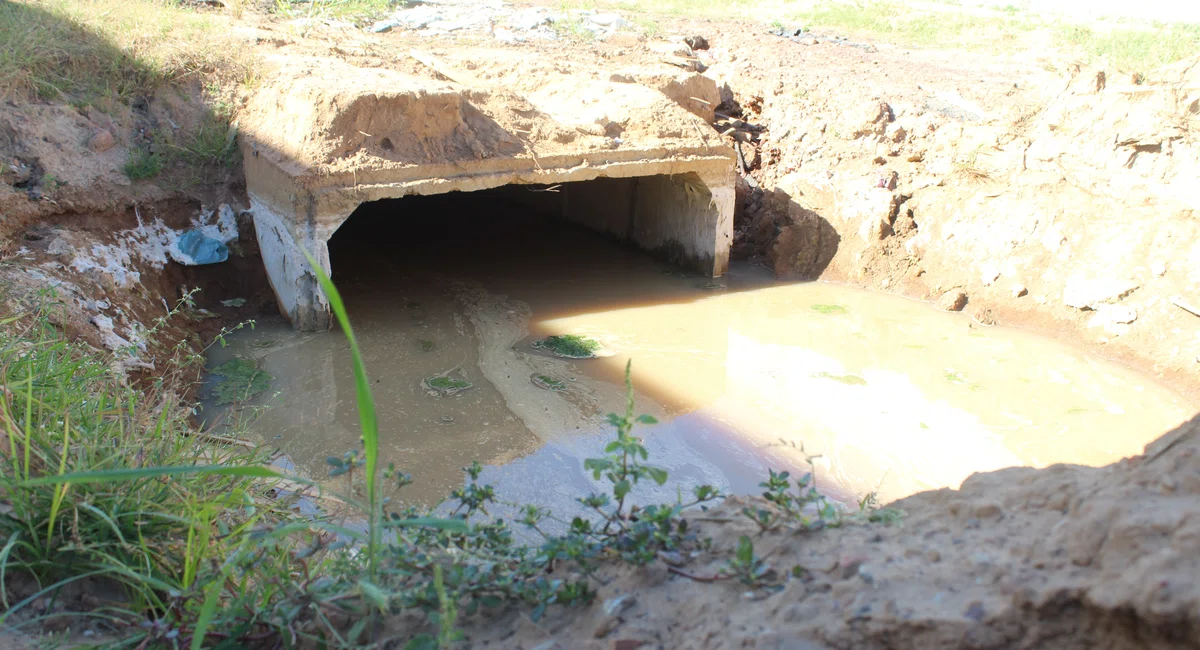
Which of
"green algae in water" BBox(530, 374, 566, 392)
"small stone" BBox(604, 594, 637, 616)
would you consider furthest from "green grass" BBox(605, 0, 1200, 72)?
"small stone" BBox(604, 594, 637, 616)

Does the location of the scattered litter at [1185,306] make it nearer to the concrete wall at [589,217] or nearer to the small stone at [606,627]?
the concrete wall at [589,217]

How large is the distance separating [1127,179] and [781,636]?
688 cm

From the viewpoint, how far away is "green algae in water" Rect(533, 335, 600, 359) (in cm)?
670

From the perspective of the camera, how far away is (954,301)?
7.53 metres

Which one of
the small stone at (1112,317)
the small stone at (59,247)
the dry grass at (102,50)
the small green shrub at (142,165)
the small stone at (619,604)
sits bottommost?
the small stone at (1112,317)

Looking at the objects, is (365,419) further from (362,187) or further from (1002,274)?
(1002,274)

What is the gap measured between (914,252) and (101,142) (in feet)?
23.8

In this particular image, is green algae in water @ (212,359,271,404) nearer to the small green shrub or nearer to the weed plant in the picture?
the small green shrub

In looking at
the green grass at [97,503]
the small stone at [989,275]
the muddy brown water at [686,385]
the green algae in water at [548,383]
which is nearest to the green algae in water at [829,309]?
the muddy brown water at [686,385]

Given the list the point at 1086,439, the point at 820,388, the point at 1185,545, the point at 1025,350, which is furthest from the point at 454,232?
the point at 1185,545

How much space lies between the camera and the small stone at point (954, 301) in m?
7.54

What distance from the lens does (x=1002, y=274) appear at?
744cm

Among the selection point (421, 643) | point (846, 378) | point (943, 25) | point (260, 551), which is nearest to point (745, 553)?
point (421, 643)

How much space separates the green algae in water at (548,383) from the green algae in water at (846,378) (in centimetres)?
191
